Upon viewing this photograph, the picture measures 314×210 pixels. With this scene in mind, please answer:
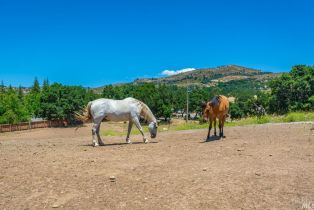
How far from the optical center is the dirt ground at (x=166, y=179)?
678 centimetres

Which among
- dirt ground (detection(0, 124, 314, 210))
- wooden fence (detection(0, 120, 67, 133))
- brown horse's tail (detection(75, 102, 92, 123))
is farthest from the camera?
wooden fence (detection(0, 120, 67, 133))

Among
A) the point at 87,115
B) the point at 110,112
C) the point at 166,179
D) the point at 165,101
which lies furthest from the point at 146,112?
the point at 165,101

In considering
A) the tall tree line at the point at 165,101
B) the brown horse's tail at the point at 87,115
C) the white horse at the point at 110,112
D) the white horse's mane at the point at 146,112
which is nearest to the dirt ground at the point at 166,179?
the white horse at the point at 110,112

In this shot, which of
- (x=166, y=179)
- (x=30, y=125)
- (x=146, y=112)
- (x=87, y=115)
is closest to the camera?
(x=166, y=179)

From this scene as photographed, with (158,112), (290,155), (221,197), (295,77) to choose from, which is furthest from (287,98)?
(221,197)

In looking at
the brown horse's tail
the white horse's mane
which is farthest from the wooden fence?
the white horse's mane

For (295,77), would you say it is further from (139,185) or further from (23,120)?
(139,185)

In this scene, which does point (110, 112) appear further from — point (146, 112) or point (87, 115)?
point (146, 112)

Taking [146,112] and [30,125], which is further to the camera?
[30,125]

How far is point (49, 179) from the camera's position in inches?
339

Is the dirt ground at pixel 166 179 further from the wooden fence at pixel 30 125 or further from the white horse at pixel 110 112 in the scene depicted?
the wooden fence at pixel 30 125

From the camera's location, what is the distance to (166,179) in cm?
817

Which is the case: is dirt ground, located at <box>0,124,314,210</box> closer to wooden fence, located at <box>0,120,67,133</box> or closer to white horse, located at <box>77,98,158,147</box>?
white horse, located at <box>77,98,158,147</box>

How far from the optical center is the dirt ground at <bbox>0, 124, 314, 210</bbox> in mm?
6781
